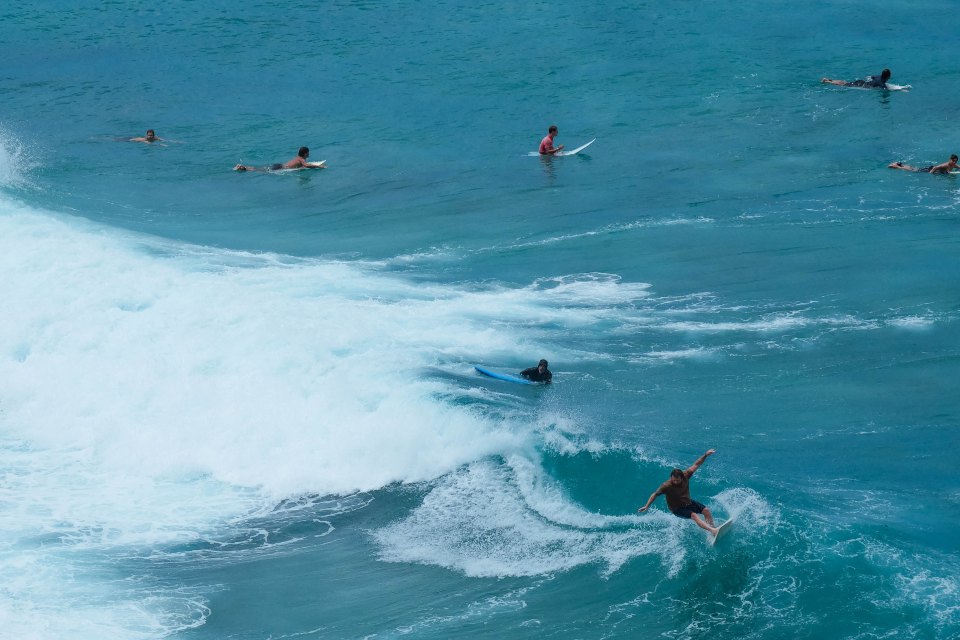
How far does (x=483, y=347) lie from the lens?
953 inches

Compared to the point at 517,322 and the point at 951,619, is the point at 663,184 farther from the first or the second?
the point at 951,619

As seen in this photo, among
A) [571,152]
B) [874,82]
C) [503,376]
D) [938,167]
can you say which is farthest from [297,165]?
[874,82]

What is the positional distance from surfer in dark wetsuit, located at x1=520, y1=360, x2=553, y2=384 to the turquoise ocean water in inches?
9.3

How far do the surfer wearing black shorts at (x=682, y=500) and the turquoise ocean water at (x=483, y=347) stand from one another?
420 millimetres

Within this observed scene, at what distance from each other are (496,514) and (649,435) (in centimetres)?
357

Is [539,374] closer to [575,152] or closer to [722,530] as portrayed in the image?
[722,530]

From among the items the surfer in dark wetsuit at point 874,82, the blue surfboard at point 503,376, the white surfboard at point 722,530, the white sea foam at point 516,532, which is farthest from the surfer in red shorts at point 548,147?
the white surfboard at point 722,530

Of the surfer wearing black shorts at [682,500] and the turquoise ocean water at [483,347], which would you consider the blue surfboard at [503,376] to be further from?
the surfer wearing black shorts at [682,500]

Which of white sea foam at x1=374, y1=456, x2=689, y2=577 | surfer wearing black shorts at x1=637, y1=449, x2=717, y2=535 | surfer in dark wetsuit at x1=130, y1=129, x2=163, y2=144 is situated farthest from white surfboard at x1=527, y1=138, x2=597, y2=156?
surfer wearing black shorts at x1=637, y1=449, x2=717, y2=535

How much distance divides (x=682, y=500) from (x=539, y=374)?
5109 mm

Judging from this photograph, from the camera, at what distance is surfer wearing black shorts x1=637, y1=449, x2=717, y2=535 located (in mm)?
17578

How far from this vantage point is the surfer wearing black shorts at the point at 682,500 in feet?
57.7

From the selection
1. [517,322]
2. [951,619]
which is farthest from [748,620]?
[517,322]

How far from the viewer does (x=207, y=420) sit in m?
23.2
